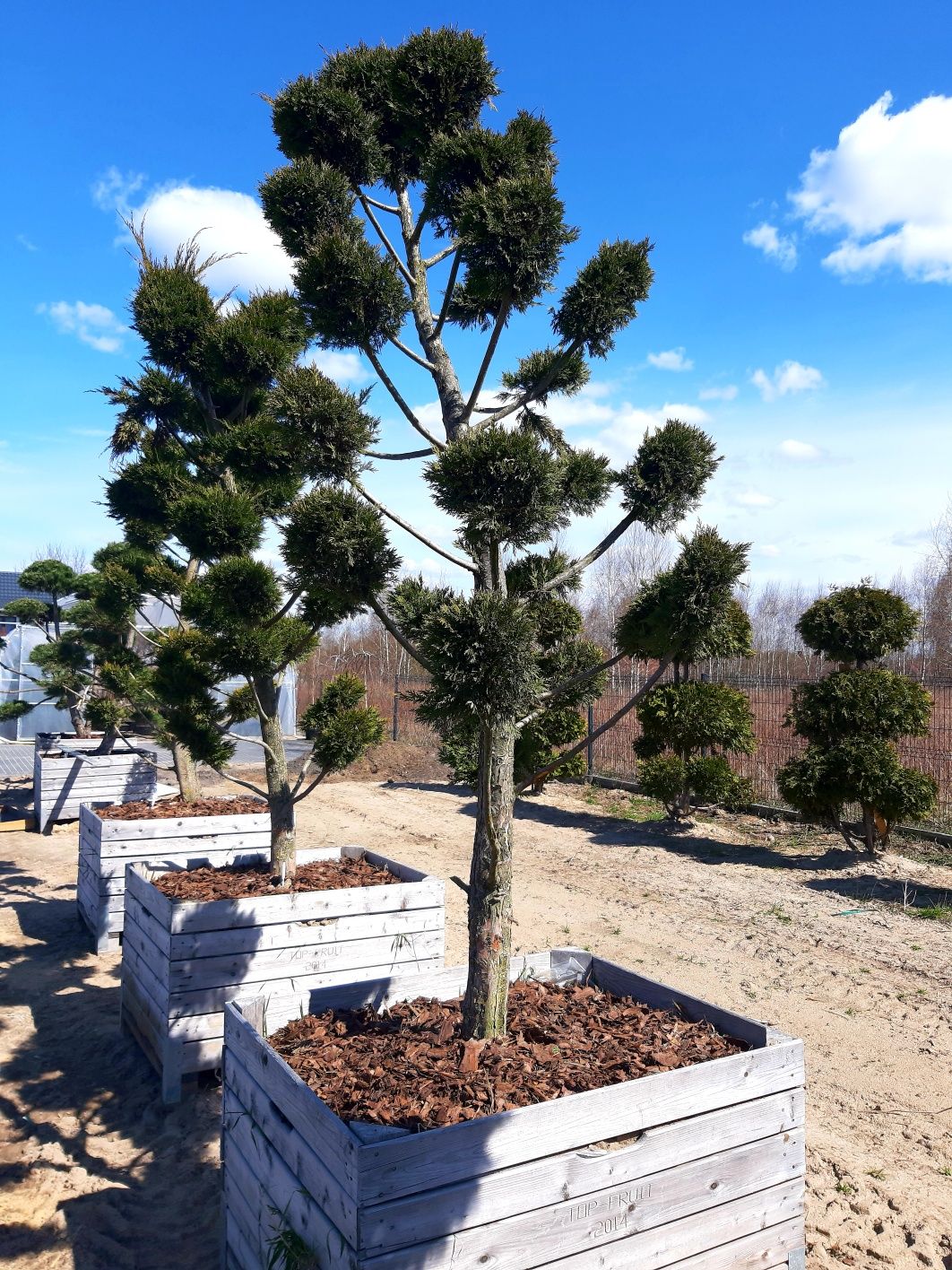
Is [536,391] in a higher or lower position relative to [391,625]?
higher

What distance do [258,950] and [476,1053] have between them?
1.69 m

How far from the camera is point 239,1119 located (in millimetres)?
2721

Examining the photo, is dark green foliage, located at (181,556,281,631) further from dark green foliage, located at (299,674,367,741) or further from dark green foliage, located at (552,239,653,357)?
dark green foliage, located at (552,239,653,357)

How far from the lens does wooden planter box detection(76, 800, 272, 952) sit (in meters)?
5.91

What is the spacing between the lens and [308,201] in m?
3.22

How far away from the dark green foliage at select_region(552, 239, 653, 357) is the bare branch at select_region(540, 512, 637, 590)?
0.62 meters


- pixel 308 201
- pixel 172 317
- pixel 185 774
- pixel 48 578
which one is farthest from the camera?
pixel 48 578

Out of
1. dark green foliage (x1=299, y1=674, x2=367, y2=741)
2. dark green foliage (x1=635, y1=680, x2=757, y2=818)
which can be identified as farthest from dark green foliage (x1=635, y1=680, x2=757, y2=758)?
dark green foliage (x1=299, y1=674, x2=367, y2=741)

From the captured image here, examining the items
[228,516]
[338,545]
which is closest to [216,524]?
[228,516]

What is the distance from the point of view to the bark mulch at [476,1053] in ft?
7.91

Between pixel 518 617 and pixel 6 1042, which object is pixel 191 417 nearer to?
pixel 6 1042

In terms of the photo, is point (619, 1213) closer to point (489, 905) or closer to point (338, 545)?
point (489, 905)

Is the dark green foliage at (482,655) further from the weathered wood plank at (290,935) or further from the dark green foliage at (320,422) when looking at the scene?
the weathered wood plank at (290,935)

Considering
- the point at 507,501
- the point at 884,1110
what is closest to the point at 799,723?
the point at 884,1110
